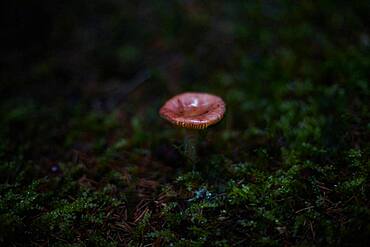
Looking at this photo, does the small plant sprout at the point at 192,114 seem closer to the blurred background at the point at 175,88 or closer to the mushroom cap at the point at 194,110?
the mushroom cap at the point at 194,110

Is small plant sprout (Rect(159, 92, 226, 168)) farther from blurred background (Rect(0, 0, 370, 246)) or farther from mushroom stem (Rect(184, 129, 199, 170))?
blurred background (Rect(0, 0, 370, 246))

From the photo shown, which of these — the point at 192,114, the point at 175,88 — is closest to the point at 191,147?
the point at 192,114

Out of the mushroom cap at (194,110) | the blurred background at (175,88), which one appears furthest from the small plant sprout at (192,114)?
the blurred background at (175,88)

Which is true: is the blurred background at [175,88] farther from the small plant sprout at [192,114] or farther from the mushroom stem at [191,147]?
the small plant sprout at [192,114]

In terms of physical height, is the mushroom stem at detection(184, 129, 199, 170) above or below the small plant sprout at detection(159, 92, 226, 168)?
below

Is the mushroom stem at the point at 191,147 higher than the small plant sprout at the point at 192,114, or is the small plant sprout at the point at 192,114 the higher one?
the small plant sprout at the point at 192,114

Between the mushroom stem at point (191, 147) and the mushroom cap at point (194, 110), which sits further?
the mushroom stem at point (191, 147)

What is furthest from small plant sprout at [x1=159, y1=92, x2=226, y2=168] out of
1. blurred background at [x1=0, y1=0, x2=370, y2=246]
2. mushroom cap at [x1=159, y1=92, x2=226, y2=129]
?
blurred background at [x1=0, y1=0, x2=370, y2=246]
